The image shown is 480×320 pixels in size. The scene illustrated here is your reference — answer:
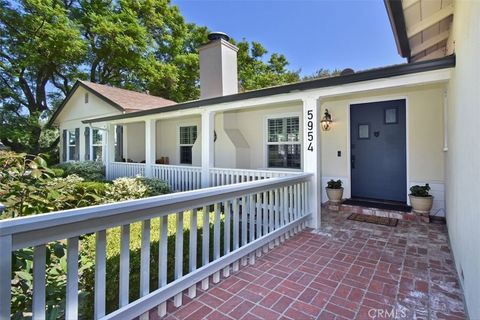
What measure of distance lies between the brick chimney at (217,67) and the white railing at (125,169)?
3496 mm

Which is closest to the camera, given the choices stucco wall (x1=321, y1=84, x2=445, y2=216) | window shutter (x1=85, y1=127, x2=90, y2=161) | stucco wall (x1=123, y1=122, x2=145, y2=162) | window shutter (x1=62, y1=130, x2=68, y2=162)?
stucco wall (x1=321, y1=84, x2=445, y2=216)

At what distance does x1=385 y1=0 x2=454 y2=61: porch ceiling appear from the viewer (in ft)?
12.7

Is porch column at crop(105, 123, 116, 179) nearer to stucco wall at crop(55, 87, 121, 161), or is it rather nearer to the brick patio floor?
stucco wall at crop(55, 87, 121, 161)

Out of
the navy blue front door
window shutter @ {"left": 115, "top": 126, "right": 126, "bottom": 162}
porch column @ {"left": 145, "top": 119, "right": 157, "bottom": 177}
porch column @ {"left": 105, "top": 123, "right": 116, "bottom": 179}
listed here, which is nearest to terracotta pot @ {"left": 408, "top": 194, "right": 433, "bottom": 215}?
the navy blue front door

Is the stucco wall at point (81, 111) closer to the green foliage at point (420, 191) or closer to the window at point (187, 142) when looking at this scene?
the window at point (187, 142)

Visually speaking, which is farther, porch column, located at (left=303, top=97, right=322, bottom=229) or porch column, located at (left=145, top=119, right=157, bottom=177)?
porch column, located at (left=145, top=119, right=157, bottom=177)

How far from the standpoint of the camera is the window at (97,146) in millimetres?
11805

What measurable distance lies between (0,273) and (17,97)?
68.7ft

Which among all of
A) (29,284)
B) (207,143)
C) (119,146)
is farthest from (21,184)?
(119,146)

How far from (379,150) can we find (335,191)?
1.43 m

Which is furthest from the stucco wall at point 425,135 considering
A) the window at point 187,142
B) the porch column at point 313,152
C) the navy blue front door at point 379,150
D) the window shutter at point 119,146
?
the window shutter at point 119,146

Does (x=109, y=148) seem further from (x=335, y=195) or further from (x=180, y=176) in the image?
(x=335, y=195)

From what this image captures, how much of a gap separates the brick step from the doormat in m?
0.12

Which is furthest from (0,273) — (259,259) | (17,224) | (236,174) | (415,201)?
(415,201)
